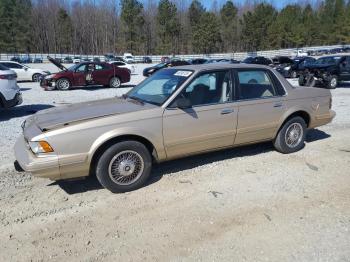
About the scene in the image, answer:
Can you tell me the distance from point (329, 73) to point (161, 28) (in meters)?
69.9

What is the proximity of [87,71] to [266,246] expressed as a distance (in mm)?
15997

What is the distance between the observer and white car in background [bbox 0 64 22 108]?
928 cm

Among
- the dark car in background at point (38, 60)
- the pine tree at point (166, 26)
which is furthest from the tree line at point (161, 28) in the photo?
the dark car in background at point (38, 60)

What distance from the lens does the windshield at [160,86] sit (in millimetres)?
4969

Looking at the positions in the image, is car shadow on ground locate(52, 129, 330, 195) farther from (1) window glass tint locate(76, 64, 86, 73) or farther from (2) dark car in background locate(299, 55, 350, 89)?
(1) window glass tint locate(76, 64, 86, 73)

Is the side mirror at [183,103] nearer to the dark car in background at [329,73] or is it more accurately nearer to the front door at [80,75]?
the dark car in background at [329,73]

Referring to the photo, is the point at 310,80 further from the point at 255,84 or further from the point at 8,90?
the point at 8,90

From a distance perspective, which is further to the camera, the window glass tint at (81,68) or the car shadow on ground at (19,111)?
the window glass tint at (81,68)

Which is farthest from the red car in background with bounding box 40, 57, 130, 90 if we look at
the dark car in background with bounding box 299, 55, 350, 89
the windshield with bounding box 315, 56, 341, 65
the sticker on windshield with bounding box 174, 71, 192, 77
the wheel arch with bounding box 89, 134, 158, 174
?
the wheel arch with bounding box 89, 134, 158, 174

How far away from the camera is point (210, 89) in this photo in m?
5.18

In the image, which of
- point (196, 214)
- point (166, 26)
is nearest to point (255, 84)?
point (196, 214)

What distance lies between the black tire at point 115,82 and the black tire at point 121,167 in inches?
570

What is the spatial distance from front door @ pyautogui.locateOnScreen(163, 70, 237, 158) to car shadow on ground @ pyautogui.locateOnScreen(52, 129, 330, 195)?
0.48m

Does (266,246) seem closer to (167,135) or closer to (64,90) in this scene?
(167,135)
